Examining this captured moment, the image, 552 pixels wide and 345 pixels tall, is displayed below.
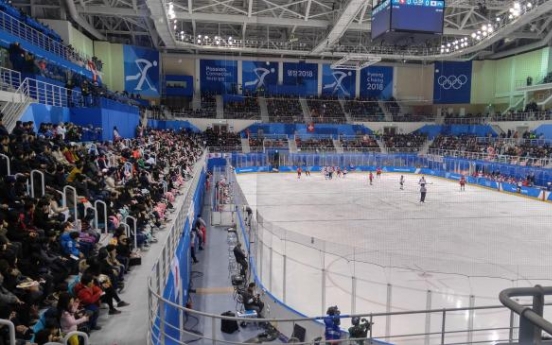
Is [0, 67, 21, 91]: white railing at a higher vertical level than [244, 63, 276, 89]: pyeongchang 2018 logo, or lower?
lower

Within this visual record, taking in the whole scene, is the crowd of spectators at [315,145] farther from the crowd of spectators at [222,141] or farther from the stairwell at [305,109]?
the crowd of spectators at [222,141]

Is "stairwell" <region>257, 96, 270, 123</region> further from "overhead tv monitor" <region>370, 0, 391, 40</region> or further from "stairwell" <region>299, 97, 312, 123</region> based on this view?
"overhead tv monitor" <region>370, 0, 391, 40</region>

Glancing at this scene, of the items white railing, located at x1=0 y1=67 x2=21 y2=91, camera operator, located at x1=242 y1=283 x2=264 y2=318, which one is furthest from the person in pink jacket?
white railing, located at x1=0 y1=67 x2=21 y2=91

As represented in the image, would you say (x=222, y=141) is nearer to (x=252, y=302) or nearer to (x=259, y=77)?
(x=259, y=77)

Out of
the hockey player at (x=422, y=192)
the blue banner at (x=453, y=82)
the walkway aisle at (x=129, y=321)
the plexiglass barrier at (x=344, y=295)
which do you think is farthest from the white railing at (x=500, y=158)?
the walkway aisle at (x=129, y=321)

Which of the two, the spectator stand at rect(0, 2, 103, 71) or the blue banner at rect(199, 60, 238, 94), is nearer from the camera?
the spectator stand at rect(0, 2, 103, 71)

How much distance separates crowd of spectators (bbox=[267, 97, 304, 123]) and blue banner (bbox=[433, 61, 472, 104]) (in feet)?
50.3

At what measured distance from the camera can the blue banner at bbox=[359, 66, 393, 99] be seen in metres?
48.1

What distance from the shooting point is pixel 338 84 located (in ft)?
157

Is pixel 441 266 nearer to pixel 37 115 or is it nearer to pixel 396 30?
pixel 396 30

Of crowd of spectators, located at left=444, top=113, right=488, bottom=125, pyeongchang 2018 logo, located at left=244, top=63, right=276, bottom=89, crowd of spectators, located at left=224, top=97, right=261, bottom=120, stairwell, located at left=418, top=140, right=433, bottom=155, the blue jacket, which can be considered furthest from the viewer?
pyeongchang 2018 logo, located at left=244, top=63, right=276, bottom=89

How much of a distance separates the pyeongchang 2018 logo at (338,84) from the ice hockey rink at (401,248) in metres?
18.1

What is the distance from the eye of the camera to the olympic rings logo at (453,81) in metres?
45.4

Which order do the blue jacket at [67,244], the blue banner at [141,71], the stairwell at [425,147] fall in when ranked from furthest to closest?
the stairwell at [425,147], the blue banner at [141,71], the blue jacket at [67,244]
